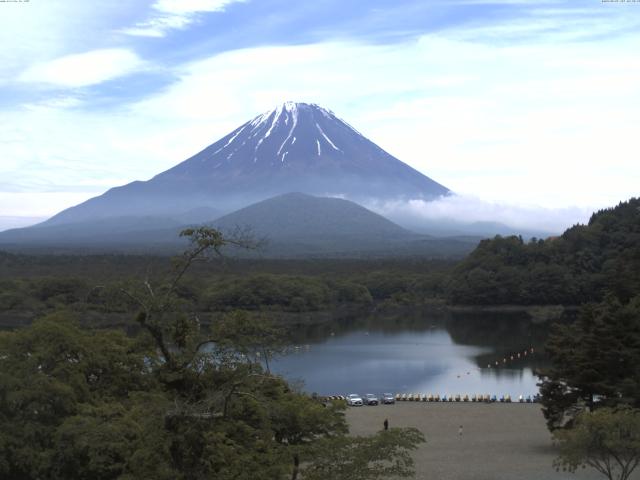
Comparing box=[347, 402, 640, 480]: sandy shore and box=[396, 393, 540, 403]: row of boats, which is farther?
box=[396, 393, 540, 403]: row of boats

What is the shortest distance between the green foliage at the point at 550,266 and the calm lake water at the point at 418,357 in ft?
20.7

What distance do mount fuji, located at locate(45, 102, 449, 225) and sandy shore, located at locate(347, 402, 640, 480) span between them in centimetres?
13687

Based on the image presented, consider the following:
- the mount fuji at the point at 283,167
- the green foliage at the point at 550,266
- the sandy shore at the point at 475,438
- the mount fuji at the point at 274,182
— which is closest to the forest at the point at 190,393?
the sandy shore at the point at 475,438

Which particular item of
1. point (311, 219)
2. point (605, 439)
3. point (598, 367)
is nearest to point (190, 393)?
point (605, 439)

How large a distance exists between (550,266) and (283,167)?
114706 mm

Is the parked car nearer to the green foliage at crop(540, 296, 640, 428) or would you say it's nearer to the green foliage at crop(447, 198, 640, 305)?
the green foliage at crop(540, 296, 640, 428)

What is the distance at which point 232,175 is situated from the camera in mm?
159500

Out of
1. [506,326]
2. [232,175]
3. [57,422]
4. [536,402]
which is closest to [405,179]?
[232,175]

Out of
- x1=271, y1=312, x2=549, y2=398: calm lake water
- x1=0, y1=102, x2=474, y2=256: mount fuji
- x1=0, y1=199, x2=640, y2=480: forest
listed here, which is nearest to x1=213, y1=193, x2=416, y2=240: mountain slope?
x1=0, y1=102, x2=474, y2=256: mount fuji

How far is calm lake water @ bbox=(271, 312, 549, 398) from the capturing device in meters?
26.5

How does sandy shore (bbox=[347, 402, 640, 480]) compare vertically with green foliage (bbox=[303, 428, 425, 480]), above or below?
below

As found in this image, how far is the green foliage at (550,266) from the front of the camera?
168 feet

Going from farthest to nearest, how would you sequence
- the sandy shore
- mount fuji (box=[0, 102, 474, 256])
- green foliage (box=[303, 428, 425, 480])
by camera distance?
mount fuji (box=[0, 102, 474, 256])
the sandy shore
green foliage (box=[303, 428, 425, 480])

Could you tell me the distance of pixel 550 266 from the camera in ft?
173
